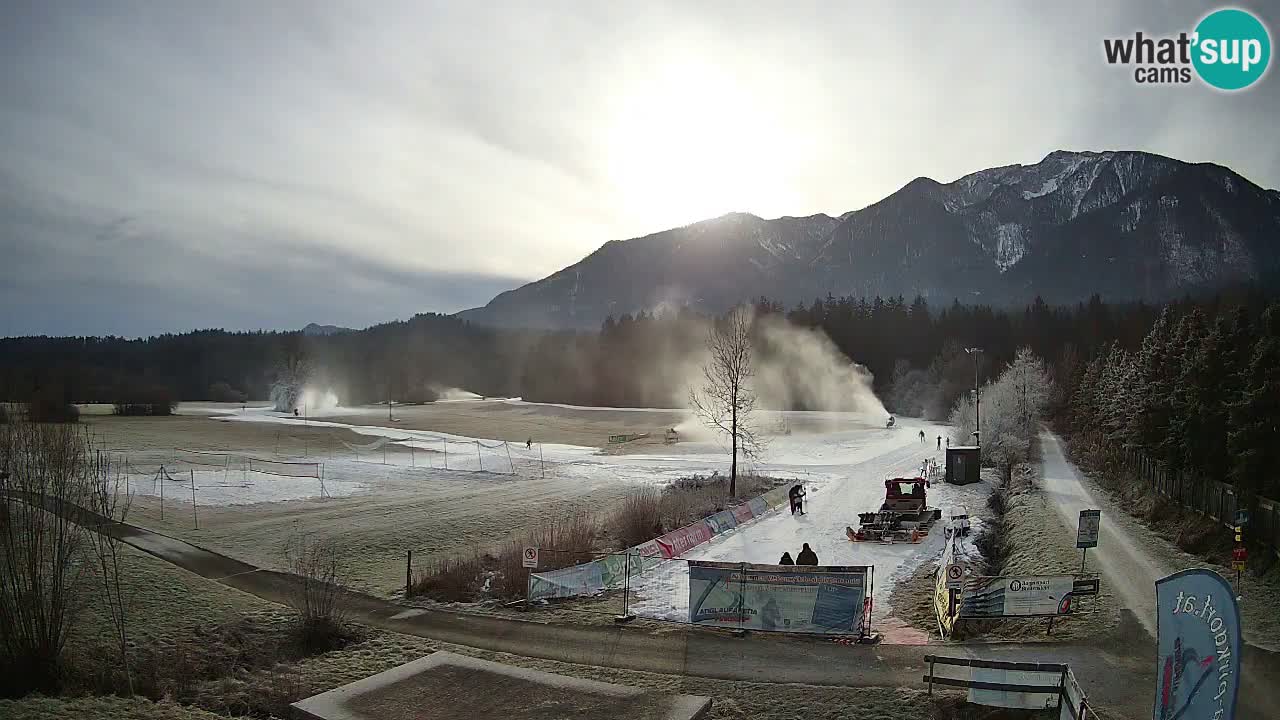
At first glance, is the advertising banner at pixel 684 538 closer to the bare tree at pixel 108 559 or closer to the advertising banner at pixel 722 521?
the advertising banner at pixel 722 521

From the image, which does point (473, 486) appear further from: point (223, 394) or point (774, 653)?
point (223, 394)

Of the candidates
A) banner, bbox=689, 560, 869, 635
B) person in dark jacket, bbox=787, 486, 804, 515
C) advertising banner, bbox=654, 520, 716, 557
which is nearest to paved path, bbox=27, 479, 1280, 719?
banner, bbox=689, 560, 869, 635

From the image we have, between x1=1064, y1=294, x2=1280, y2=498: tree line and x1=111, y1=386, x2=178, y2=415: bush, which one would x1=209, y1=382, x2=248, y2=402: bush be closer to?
x1=111, y1=386, x2=178, y2=415: bush

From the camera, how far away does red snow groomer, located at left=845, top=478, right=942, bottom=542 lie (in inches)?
1252

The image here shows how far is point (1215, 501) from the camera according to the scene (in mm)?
28328

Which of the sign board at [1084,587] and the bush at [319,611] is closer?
the bush at [319,611]

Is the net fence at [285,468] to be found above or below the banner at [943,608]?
below

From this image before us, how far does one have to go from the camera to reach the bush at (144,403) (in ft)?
367

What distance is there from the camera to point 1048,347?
420 ft

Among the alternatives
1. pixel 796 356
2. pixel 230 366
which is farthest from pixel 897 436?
pixel 230 366

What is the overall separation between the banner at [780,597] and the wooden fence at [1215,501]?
14.1m

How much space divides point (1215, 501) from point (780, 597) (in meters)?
20.6

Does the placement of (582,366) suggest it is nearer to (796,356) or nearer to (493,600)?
(796,356)

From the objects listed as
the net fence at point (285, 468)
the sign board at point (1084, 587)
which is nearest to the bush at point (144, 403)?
the net fence at point (285, 468)
